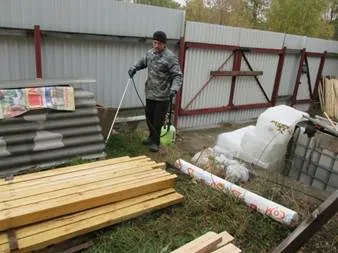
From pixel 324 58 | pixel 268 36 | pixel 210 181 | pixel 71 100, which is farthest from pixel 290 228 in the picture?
pixel 324 58

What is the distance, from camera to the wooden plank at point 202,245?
2426 millimetres

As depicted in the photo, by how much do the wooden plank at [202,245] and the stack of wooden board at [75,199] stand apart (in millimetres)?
762

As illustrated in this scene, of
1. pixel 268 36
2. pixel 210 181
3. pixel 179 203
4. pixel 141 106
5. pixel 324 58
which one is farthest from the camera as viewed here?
pixel 324 58

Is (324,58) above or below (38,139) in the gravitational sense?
above

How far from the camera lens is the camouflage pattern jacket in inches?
192

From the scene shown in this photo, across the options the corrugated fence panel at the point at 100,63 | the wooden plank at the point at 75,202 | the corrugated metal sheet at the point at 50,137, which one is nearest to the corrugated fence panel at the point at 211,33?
the corrugated fence panel at the point at 100,63

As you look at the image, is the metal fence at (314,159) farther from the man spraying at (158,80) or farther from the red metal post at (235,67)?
the red metal post at (235,67)

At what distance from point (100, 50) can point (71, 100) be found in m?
1.44

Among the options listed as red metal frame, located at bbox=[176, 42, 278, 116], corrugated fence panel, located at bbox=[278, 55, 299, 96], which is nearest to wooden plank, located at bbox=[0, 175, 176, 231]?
red metal frame, located at bbox=[176, 42, 278, 116]

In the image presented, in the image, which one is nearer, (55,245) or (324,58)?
(55,245)

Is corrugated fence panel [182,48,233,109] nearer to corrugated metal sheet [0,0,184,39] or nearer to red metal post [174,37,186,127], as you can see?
red metal post [174,37,186,127]

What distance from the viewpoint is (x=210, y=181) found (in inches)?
153

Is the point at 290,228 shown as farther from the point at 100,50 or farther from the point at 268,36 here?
the point at 268,36

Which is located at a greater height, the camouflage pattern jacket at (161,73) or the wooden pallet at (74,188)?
the camouflage pattern jacket at (161,73)
